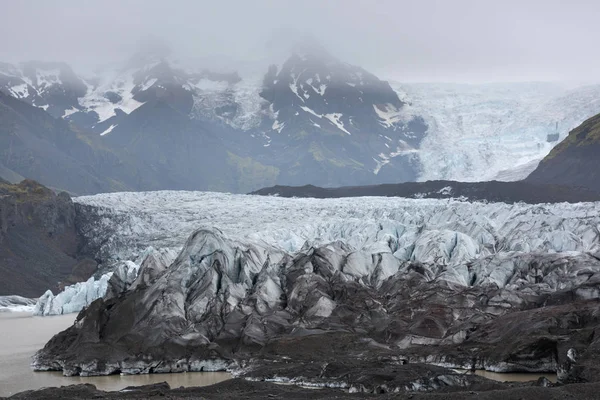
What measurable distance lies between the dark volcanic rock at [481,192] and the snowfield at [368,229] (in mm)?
18240

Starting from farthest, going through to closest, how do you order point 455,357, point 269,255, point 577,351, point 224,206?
point 224,206
point 269,255
point 455,357
point 577,351

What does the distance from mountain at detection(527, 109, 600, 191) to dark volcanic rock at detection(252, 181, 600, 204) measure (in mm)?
13990

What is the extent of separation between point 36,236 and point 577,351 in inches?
3262

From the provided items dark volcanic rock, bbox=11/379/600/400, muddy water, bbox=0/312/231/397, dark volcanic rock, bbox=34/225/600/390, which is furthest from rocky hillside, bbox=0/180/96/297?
dark volcanic rock, bbox=11/379/600/400

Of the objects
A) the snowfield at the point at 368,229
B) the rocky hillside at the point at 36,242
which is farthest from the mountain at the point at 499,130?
the rocky hillside at the point at 36,242

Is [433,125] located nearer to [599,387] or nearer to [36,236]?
[36,236]

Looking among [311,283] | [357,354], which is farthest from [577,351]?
[311,283]

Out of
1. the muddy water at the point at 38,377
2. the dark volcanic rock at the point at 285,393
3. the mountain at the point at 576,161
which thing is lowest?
the muddy water at the point at 38,377

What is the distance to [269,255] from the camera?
62281mm

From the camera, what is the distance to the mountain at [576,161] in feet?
466

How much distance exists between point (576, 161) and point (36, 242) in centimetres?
8484

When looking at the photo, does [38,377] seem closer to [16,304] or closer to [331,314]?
[331,314]

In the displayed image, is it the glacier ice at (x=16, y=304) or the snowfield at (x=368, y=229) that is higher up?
the snowfield at (x=368, y=229)

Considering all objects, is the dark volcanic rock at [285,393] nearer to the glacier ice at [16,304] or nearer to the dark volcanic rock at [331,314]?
the dark volcanic rock at [331,314]
